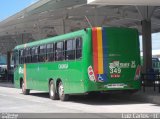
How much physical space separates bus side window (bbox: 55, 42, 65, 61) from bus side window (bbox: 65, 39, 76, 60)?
48 cm

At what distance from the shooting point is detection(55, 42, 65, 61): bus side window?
70.2 feet

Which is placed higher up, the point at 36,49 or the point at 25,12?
the point at 25,12

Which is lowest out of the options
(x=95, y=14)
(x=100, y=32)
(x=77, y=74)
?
(x=77, y=74)

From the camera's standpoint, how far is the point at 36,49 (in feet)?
82.3

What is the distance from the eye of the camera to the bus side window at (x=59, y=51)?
21.4 metres

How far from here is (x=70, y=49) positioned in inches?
805

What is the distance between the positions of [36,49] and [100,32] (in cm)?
655

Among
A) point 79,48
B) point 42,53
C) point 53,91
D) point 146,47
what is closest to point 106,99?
point 53,91

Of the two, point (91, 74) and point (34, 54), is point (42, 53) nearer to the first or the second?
point (34, 54)

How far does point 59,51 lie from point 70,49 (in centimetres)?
141

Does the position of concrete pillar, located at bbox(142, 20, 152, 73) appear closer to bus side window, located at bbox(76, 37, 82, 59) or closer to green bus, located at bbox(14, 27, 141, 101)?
green bus, located at bbox(14, 27, 141, 101)

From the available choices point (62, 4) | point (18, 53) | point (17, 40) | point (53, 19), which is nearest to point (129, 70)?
point (18, 53)

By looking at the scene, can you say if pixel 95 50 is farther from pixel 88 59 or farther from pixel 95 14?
pixel 95 14

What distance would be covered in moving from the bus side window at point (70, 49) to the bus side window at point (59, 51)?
1.57 ft
